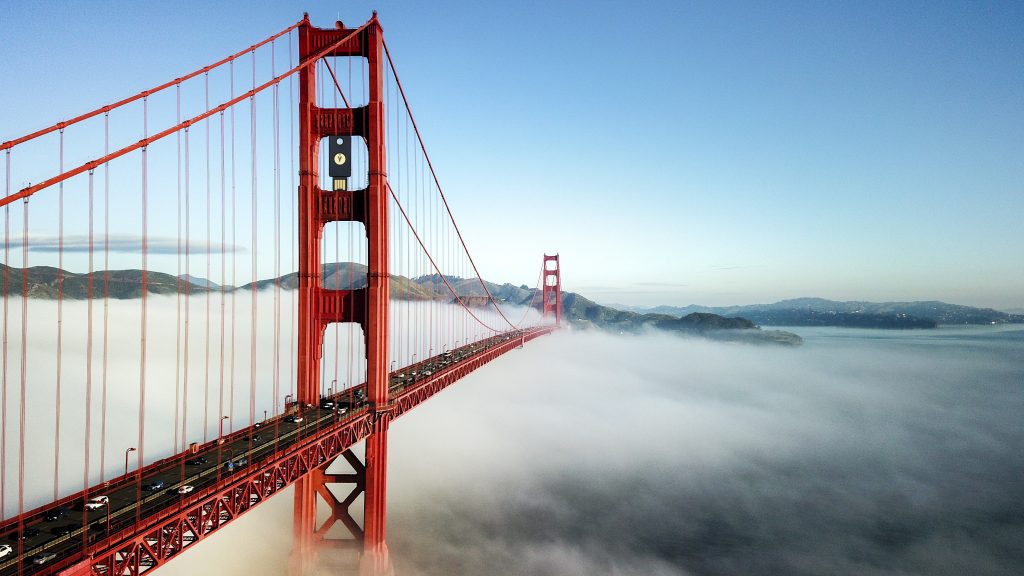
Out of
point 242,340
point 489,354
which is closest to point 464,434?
point 489,354

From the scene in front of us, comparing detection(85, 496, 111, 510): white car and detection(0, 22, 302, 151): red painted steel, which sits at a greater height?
detection(0, 22, 302, 151): red painted steel

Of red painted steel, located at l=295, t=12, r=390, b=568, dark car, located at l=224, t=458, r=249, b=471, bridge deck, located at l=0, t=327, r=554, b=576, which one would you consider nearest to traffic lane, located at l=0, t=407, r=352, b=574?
bridge deck, located at l=0, t=327, r=554, b=576

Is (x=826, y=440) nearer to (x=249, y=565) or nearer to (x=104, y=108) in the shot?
(x=249, y=565)

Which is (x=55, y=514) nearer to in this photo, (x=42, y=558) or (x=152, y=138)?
(x=42, y=558)

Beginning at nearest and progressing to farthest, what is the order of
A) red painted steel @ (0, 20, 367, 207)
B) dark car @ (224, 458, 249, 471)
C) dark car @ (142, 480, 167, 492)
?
1. red painted steel @ (0, 20, 367, 207)
2. dark car @ (142, 480, 167, 492)
3. dark car @ (224, 458, 249, 471)

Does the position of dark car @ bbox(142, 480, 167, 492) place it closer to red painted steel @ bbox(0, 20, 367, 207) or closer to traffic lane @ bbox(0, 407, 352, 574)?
traffic lane @ bbox(0, 407, 352, 574)

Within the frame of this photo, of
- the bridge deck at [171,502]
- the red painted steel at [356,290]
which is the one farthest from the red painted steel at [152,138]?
the bridge deck at [171,502]
